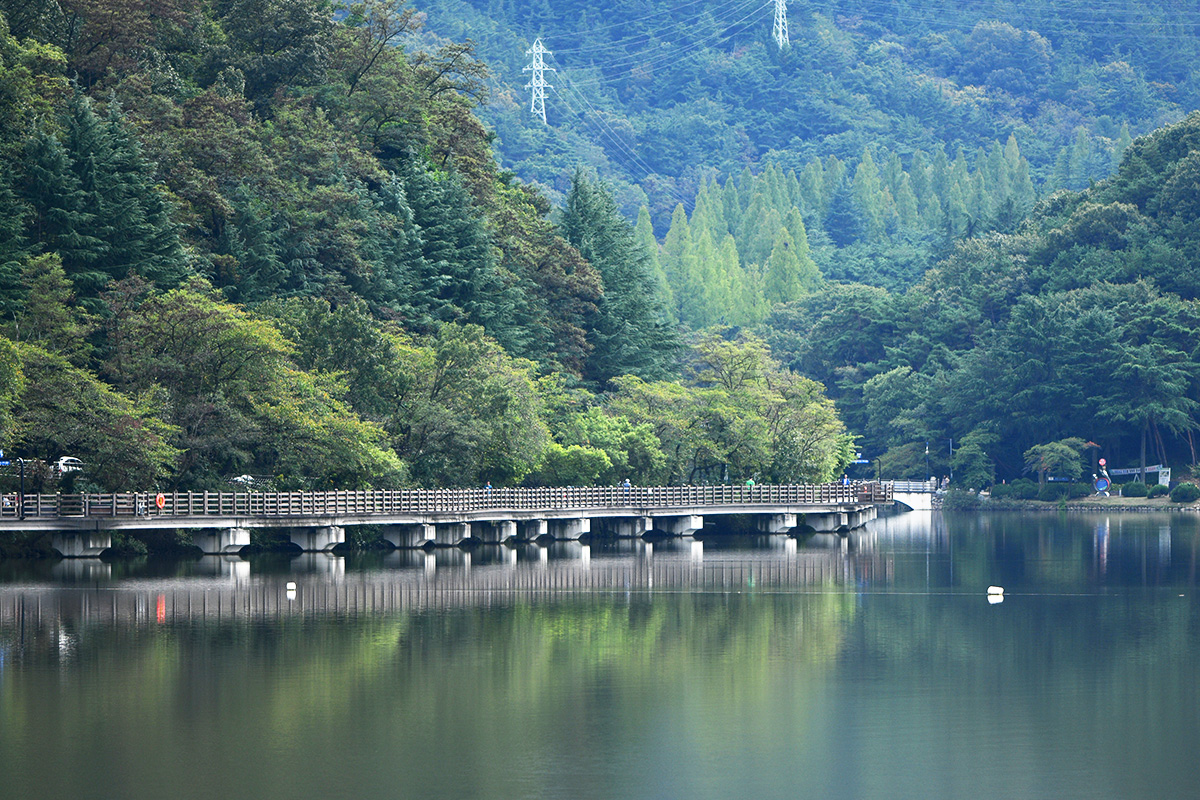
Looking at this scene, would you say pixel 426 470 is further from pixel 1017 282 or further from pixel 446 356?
pixel 1017 282

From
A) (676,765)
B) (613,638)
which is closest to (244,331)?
(613,638)

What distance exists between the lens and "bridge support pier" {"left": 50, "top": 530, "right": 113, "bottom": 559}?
57344mm

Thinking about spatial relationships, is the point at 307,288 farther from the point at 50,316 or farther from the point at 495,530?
the point at 50,316

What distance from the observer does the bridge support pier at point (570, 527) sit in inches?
2874

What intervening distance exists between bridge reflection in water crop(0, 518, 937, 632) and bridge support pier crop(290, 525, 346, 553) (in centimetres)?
51

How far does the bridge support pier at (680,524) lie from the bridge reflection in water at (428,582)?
13.1 ft

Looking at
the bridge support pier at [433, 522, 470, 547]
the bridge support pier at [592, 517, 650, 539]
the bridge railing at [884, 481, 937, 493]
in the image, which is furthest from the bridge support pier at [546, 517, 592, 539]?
Result: the bridge railing at [884, 481, 937, 493]

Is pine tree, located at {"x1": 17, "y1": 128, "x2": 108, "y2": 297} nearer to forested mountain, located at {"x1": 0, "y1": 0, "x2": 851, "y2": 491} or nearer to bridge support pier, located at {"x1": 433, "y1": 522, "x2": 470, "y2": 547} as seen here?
forested mountain, located at {"x1": 0, "y1": 0, "x2": 851, "y2": 491}

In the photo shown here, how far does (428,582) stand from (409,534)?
15.2 m

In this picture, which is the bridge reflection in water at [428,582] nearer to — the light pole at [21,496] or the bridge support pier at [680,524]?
the light pole at [21,496]

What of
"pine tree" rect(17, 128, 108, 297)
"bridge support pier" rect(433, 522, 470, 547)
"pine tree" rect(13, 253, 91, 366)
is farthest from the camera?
"bridge support pier" rect(433, 522, 470, 547)

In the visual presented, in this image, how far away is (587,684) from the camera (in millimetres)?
33156

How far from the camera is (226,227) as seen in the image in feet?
248

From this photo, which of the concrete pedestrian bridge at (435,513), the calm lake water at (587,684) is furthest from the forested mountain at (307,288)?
the calm lake water at (587,684)
